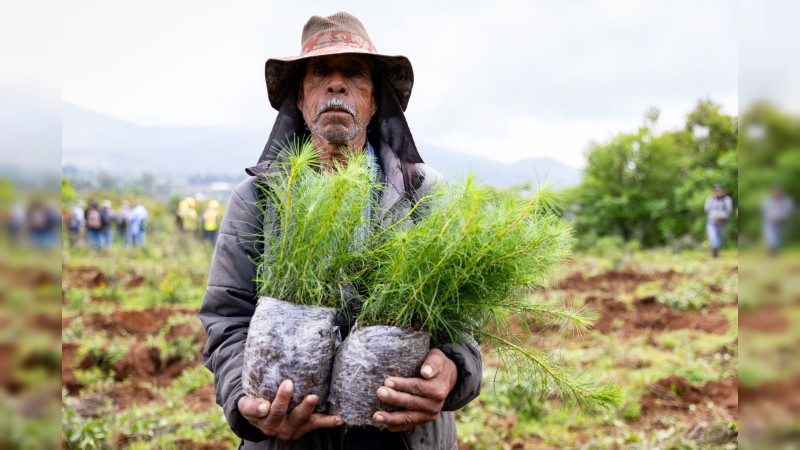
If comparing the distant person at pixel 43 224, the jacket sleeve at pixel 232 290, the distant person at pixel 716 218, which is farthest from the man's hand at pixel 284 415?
the distant person at pixel 716 218

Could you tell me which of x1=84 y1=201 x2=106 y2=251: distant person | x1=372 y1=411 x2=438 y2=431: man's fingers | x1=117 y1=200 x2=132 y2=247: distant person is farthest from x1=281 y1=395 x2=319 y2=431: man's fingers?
x1=117 y1=200 x2=132 y2=247: distant person

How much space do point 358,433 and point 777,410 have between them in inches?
57.8

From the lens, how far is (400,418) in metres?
1.41

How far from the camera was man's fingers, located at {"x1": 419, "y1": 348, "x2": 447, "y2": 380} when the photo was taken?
141cm

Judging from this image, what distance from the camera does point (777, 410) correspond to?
0.42m

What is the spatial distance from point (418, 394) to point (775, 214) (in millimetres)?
1164

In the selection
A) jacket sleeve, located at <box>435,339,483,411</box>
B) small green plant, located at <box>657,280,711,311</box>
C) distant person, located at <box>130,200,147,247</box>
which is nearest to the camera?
jacket sleeve, located at <box>435,339,483,411</box>

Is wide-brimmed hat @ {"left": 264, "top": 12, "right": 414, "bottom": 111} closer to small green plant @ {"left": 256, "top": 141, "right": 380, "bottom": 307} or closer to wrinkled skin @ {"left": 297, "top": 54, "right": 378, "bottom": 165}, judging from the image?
wrinkled skin @ {"left": 297, "top": 54, "right": 378, "bottom": 165}

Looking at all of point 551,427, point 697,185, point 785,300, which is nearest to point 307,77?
point 785,300

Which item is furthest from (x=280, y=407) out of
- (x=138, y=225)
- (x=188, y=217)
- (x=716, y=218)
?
(x=138, y=225)

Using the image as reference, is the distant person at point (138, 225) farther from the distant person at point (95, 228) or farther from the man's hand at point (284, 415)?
the man's hand at point (284, 415)

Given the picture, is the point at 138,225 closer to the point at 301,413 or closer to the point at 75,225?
the point at 75,225

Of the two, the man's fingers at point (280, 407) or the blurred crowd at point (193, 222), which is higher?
the blurred crowd at point (193, 222)

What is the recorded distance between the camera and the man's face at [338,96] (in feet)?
6.23
